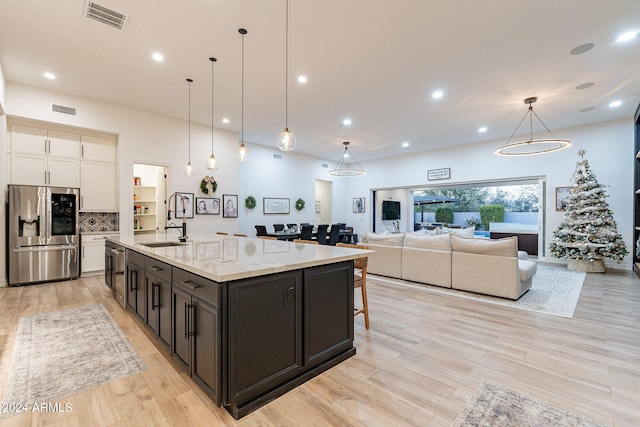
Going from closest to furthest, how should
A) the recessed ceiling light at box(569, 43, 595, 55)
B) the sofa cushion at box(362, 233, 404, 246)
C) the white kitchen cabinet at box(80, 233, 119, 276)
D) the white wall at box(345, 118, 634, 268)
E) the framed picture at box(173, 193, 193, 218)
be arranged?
the recessed ceiling light at box(569, 43, 595, 55)
the sofa cushion at box(362, 233, 404, 246)
the white kitchen cabinet at box(80, 233, 119, 276)
the white wall at box(345, 118, 634, 268)
the framed picture at box(173, 193, 193, 218)

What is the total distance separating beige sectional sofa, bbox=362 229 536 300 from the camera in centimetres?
410

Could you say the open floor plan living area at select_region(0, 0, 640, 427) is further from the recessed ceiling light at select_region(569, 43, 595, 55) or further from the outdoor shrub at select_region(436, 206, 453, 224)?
the outdoor shrub at select_region(436, 206, 453, 224)

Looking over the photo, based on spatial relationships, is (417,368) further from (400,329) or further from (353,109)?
(353,109)

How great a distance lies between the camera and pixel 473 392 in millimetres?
2002

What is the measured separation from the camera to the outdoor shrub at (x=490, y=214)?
1055 cm

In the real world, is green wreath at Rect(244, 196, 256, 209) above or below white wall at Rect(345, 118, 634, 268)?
below

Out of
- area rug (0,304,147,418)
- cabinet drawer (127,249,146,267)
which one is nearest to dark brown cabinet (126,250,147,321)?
cabinet drawer (127,249,146,267)

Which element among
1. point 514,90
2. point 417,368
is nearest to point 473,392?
point 417,368

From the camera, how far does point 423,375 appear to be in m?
2.22

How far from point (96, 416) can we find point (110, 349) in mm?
1035

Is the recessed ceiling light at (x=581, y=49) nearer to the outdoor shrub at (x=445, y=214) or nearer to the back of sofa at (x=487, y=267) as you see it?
the back of sofa at (x=487, y=267)

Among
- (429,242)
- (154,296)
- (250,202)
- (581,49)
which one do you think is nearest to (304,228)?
(250,202)

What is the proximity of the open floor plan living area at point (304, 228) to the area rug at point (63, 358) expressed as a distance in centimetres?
2

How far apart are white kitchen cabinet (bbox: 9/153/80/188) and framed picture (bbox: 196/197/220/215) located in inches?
89.6
